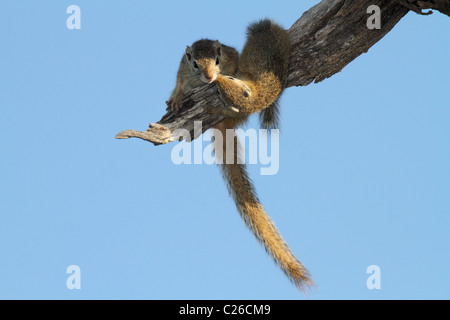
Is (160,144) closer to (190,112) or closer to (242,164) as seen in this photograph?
(190,112)

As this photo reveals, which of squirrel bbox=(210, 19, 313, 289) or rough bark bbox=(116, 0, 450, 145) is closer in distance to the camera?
squirrel bbox=(210, 19, 313, 289)

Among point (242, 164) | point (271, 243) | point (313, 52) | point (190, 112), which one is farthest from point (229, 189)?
point (313, 52)

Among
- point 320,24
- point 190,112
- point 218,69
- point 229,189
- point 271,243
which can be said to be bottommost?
point 271,243

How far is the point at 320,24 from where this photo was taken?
26.2 feet

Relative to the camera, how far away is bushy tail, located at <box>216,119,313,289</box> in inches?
334

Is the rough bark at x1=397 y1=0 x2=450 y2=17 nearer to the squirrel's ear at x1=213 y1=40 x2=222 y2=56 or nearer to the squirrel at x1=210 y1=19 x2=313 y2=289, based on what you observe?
the squirrel at x1=210 y1=19 x2=313 y2=289

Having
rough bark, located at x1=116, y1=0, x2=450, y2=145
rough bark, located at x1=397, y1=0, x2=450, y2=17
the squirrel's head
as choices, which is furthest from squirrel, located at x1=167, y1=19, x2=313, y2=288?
rough bark, located at x1=397, y1=0, x2=450, y2=17

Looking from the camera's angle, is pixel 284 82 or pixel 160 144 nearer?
pixel 160 144

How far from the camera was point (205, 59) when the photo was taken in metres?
7.80

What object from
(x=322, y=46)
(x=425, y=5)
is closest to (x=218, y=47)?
(x=322, y=46)

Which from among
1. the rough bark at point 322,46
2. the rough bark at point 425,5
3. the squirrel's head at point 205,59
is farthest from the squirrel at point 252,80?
the rough bark at point 425,5

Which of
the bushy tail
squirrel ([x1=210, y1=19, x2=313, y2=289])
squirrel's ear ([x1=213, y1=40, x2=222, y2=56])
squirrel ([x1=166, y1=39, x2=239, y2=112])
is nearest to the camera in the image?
squirrel ([x1=210, y1=19, x2=313, y2=289])

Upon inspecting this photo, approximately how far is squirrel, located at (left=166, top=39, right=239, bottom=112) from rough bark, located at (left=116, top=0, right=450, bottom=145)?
20 centimetres

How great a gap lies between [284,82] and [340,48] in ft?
3.01
